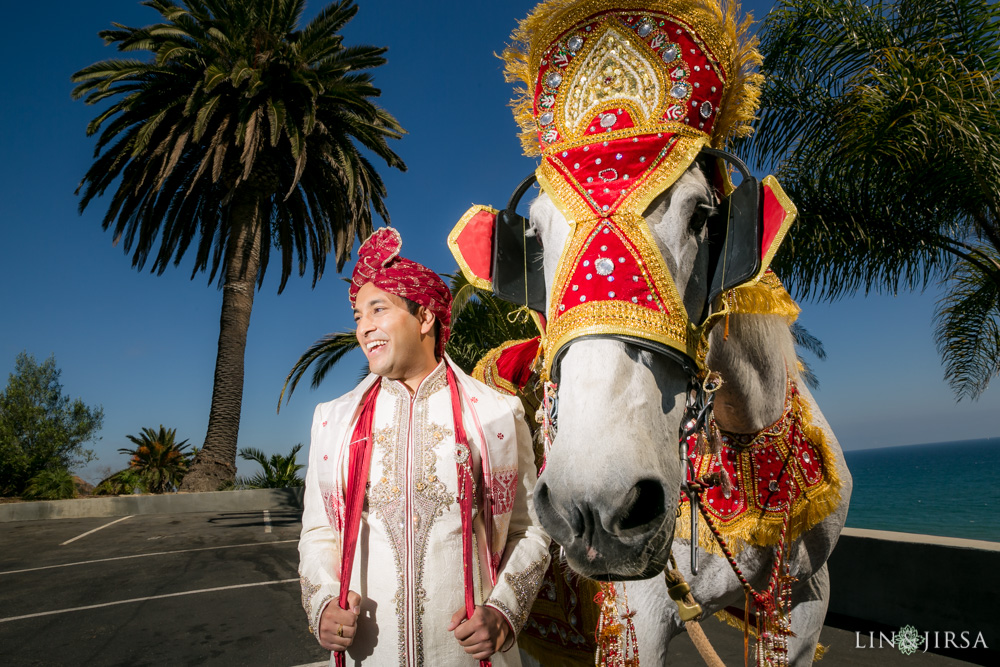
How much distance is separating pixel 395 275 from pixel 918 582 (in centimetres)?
501

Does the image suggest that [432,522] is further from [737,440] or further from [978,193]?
[978,193]

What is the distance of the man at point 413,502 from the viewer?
61.5 inches

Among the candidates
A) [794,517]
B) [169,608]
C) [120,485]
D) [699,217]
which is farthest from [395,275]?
[120,485]

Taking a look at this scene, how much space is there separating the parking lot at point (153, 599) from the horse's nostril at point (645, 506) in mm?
4458

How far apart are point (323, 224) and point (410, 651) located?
58.3 feet

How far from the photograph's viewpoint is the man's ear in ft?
6.11

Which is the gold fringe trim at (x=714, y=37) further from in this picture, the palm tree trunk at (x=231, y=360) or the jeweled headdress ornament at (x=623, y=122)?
the palm tree trunk at (x=231, y=360)

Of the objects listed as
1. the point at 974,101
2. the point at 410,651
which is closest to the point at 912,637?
the point at 410,651

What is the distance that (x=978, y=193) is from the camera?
21.3 feet

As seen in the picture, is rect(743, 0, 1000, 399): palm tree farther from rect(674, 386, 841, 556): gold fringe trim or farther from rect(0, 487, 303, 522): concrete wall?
rect(0, 487, 303, 522): concrete wall

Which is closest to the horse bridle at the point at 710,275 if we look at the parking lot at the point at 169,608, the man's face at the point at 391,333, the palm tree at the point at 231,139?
the man's face at the point at 391,333

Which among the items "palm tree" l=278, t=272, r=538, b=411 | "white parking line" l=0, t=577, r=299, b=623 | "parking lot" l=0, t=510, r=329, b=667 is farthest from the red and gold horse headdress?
"palm tree" l=278, t=272, r=538, b=411

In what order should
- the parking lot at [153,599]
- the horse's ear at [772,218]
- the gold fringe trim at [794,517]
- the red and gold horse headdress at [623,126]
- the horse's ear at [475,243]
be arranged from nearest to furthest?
the red and gold horse headdress at [623,126], the horse's ear at [772,218], the horse's ear at [475,243], the gold fringe trim at [794,517], the parking lot at [153,599]

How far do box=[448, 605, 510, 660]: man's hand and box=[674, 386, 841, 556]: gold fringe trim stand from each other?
743 mm
